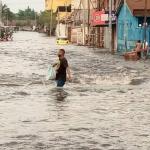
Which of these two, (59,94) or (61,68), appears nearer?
(59,94)

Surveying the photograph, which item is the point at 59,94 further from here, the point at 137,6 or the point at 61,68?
the point at 137,6

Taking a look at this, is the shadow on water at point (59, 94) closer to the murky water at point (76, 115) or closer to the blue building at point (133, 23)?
the murky water at point (76, 115)

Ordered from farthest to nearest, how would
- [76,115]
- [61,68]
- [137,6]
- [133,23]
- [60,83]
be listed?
[133,23], [137,6], [60,83], [61,68], [76,115]

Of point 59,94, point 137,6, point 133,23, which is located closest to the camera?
point 59,94

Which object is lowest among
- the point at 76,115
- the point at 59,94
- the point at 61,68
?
the point at 59,94

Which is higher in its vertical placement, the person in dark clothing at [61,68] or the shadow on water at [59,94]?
the person in dark clothing at [61,68]

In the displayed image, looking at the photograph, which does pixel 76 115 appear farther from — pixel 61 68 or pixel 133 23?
pixel 133 23

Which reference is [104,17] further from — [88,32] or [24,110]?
[24,110]

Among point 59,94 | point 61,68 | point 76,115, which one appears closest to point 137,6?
point 61,68

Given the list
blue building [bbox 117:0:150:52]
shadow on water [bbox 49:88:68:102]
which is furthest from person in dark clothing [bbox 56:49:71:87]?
blue building [bbox 117:0:150:52]

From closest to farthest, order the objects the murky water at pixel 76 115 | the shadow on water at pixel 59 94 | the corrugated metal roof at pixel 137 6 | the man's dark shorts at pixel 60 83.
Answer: the murky water at pixel 76 115 < the shadow on water at pixel 59 94 < the man's dark shorts at pixel 60 83 < the corrugated metal roof at pixel 137 6

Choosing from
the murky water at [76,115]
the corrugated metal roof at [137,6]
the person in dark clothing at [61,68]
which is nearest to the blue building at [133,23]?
the corrugated metal roof at [137,6]

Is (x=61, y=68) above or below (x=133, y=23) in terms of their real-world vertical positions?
below

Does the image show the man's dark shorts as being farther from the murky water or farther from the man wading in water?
the murky water
